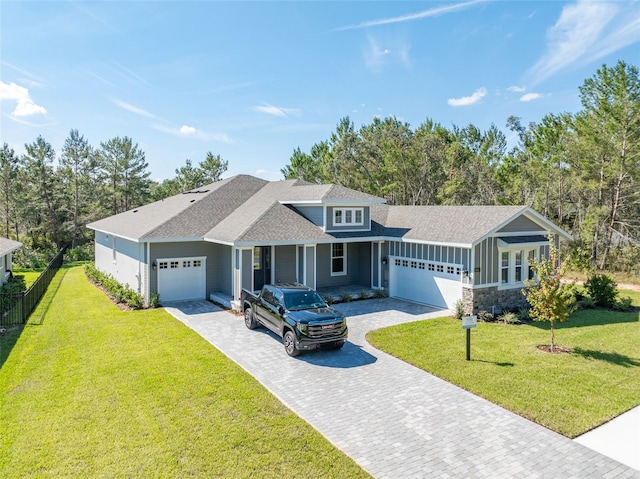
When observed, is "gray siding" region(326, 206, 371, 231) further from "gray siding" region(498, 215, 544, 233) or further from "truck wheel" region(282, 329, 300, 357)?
"truck wheel" region(282, 329, 300, 357)

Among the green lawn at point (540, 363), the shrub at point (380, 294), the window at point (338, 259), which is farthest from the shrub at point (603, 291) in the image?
the window at point (338, 259)

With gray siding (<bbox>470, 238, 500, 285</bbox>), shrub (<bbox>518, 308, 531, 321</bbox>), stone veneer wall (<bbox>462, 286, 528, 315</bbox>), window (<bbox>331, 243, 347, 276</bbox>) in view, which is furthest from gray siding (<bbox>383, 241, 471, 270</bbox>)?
shrub (<bbox>518, 308, 531, 321</bbox>)

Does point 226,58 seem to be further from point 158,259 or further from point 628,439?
point 628,439

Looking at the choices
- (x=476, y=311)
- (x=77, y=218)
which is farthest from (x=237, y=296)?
(x=77, y=218)

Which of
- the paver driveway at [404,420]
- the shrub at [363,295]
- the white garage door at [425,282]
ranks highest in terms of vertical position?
the white garage door at [425,282]

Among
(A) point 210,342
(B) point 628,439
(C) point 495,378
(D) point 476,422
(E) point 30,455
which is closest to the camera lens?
(E) point 30,455

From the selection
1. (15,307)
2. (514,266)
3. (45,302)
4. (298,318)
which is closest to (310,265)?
(298,318)

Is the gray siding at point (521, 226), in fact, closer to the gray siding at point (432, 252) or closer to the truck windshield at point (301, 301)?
the gray siding at point (432, 252)
